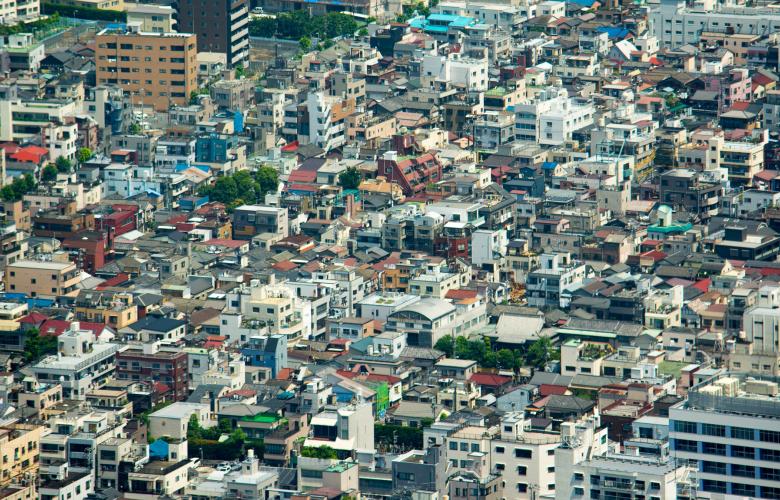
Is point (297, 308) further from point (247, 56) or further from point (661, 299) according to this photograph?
point (247, 56)

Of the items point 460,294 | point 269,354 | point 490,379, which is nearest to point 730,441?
point 490,379

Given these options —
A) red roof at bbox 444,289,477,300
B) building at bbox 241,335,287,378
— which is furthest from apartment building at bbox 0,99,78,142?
building at bbox 241,335,287,378

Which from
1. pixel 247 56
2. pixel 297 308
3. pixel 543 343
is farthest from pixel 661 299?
pixel 247 56

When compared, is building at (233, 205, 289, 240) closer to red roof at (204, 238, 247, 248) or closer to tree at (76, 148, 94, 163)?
red roof at (204, 238, 247, 248)

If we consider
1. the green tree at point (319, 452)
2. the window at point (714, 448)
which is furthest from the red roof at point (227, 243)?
the window at point (714, 448)

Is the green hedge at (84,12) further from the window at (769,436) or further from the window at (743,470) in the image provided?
the window at (769,436)

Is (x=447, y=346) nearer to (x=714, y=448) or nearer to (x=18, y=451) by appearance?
(x=18, y=451)
